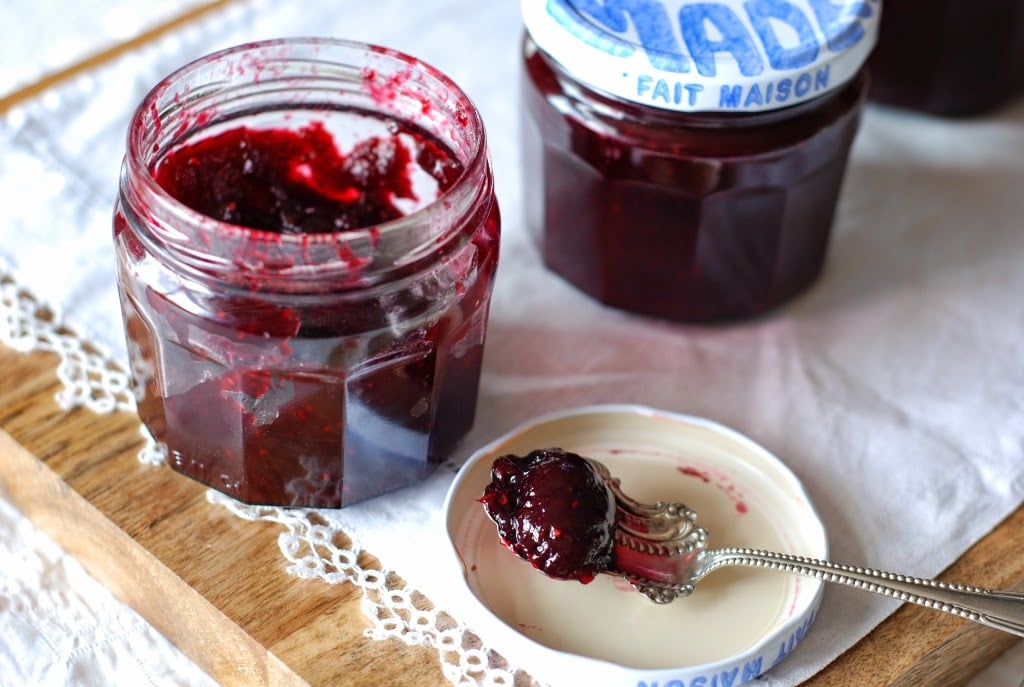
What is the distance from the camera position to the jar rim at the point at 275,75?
39.4 inches

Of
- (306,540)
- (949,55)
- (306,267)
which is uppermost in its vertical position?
(306,267)

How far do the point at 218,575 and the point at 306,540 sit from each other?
0.26 feet

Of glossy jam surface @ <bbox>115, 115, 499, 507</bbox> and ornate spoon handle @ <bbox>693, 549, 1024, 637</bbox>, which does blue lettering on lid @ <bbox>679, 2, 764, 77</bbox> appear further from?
ornate spoon handle @ <bbox>693, 549, 1024, 637</bbox>

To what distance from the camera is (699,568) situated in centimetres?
111

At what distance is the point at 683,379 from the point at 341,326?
427 mm

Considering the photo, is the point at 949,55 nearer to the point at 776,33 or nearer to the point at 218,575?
the point at 776,33

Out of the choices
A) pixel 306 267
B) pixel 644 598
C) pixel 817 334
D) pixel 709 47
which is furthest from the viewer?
pixel 817 334

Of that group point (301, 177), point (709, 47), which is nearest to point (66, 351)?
point (301, 177)

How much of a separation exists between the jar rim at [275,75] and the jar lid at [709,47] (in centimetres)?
15

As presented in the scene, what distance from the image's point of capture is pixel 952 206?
1.56 meters

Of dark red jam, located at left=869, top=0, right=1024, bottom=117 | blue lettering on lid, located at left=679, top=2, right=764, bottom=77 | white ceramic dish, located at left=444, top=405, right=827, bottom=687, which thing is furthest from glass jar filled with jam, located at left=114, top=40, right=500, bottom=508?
dark red jam, located at left=869, top=0, right=1024, bottom=117

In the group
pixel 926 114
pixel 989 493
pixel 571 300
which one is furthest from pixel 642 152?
pixel 926 114

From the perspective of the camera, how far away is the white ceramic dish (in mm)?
1041

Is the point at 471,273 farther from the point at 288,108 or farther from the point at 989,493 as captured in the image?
the point at 989,493
